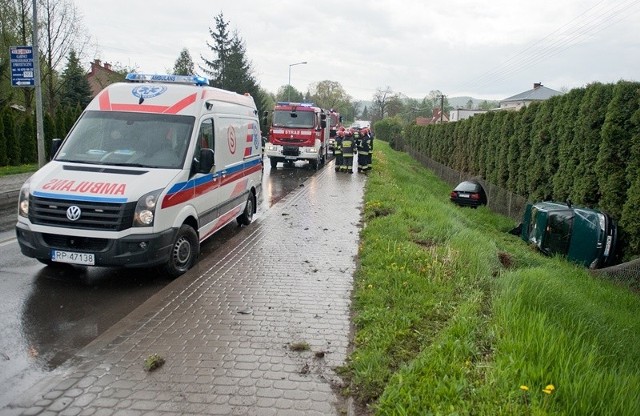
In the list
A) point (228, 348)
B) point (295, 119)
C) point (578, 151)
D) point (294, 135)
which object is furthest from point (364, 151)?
point (228, 348)

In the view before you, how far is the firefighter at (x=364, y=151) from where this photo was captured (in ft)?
71.9

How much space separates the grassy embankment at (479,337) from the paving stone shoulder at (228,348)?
35cm

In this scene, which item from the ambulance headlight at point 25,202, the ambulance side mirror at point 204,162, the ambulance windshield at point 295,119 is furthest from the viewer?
the ambulance windshield at point 295,119

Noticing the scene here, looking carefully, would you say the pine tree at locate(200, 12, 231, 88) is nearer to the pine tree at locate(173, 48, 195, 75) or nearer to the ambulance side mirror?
the pine tree at locate(173, 48, 195, 75)

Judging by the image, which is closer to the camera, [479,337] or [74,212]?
[479,337]

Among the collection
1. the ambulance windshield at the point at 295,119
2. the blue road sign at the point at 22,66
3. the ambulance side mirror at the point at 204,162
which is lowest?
the ambulance side mirror at the point at 204,162

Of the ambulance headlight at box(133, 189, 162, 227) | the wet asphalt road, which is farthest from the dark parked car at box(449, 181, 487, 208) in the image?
the ambulance headlight at box(133, 189, 162, 227)

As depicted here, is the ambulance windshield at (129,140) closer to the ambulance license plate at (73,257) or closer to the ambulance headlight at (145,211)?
the ambulance headlight at (145,211)

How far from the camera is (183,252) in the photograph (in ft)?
23.4

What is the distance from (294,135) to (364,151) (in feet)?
11.0

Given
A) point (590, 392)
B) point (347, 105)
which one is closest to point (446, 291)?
point (590, 392)

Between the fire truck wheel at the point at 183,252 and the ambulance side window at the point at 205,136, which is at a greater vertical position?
the ambulance side window at the point at 205,136

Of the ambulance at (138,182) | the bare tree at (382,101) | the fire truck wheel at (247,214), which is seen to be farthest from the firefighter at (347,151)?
the bare tree at (382,101)

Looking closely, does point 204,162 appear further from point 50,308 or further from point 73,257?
point 50,308
